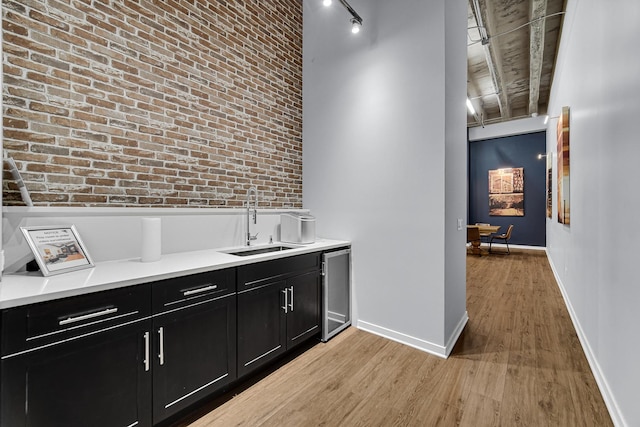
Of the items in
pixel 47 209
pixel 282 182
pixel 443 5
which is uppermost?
pixel 443 5

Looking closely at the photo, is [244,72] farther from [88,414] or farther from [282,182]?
[88,414]

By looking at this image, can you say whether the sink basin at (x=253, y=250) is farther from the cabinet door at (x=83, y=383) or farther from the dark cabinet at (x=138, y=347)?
the cabinet door at (x=83, y=383)

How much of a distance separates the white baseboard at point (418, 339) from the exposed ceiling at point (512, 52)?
419 centimetres

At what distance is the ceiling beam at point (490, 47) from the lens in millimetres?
4008

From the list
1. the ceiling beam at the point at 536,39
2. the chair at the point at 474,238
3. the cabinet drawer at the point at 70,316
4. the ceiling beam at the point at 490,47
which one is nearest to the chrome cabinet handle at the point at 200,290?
the cabinet drawer at the point at 70,316

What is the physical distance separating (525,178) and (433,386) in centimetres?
849

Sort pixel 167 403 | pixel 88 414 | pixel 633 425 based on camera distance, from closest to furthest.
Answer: pixel 88 414, pixel 633 425, pixel 167 403

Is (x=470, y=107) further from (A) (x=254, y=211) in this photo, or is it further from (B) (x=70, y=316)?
(B) (x=70, y=316)

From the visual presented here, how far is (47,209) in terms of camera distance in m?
1.72

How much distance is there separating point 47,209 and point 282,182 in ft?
6.94

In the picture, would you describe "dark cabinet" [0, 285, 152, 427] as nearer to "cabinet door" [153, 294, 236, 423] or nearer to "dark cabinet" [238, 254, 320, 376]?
"cabinet door" [153, 294, 236, 423]

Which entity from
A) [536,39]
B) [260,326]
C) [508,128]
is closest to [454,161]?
[260,326]

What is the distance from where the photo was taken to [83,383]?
1.33 metres

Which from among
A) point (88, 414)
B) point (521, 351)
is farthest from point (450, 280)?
point (88, 414)
